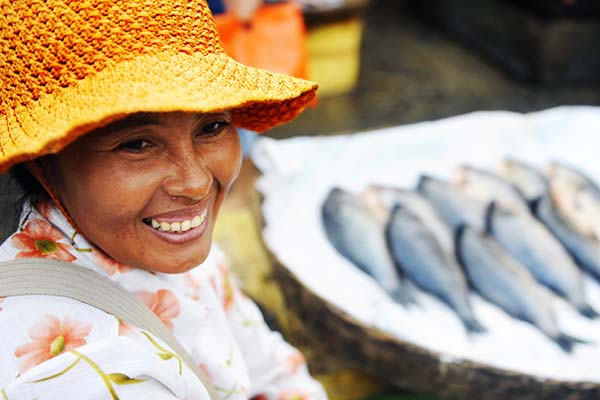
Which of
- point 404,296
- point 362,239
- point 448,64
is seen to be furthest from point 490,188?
point 448,64

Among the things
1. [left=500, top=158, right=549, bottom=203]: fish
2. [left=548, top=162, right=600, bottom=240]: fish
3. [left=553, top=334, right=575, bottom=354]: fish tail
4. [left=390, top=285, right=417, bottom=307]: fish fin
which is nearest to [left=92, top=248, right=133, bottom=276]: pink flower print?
[left=390, top=285, right=417, bottom=307]: fish fin

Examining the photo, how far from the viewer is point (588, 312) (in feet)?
7.55

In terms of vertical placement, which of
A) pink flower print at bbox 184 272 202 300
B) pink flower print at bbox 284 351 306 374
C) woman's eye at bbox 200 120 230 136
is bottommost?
pink flower print at bbox 284 351 306 374

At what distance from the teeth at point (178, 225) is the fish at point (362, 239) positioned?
4.77 ft

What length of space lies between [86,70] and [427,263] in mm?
2005

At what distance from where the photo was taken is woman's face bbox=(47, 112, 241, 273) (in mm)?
929

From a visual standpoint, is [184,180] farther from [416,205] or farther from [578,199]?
[578,199]

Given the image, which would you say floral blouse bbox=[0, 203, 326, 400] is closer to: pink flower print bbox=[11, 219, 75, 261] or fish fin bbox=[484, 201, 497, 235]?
pink flower print bbox=[11, 219, 75, 261]

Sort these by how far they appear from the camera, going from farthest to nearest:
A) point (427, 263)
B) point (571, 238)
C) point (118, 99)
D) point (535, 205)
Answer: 1. point (535, 205)
2. point (571, 238)
3. point (427, 263)
4. point (118, 99)

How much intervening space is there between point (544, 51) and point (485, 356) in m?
4.93

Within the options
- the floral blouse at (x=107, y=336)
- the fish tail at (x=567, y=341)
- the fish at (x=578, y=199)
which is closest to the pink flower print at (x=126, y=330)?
→ the floral blouse at (x=107, y=336)

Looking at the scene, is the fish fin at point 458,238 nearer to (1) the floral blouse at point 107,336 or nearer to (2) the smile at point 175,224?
(1) the floral blouse at point 107,336

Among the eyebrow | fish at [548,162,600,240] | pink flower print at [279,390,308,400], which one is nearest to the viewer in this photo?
the eyebrow

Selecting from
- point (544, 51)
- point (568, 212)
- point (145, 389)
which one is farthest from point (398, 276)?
point (544, 51)
